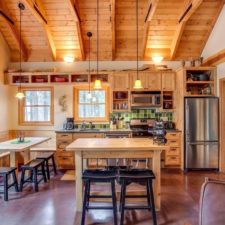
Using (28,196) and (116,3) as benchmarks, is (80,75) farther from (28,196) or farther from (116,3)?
(28,196)

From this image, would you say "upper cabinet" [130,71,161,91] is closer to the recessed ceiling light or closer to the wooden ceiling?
the wooden ceiling

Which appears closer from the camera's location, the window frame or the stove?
the stove

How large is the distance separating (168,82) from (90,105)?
220 cm

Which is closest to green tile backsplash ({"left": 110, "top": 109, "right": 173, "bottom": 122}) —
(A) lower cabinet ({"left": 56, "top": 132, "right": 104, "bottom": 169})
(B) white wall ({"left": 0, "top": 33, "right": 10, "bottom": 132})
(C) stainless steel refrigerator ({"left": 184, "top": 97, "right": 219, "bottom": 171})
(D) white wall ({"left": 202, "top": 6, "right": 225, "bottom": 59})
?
(C) stainless steel refrigerator ({"left": 184, "top": 97, "right": 219, "bottom": 171})

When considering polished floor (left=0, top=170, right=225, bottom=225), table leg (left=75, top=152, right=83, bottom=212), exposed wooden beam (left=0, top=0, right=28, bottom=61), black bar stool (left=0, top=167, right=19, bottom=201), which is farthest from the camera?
exposed wooden beam (left=0, top=0, right=28, bottom=61)

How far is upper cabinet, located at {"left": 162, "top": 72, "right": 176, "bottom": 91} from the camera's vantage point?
7.01 meters

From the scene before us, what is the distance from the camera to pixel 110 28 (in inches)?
270

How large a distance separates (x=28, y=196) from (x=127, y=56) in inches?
176

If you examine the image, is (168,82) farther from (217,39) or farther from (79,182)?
(79,182)

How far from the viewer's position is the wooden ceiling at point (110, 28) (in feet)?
20.4

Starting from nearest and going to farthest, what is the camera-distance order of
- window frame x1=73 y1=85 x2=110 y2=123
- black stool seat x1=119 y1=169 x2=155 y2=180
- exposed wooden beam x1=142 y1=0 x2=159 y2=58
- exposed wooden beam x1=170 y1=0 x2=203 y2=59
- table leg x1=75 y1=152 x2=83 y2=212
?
black stool seat x1=119 y1=169 x2=155 y2=180
table leg x1=75 y1=152 x2=83 y2=212
exposed wooden beam x1=170 y1=0 x2=203 y2=59
exposed wooden beam x1=142 y1=0 x2=159 y2=58
window frame x1=73 y1=85 x2=110 y2=123

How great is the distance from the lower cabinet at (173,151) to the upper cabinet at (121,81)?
64.7 inches

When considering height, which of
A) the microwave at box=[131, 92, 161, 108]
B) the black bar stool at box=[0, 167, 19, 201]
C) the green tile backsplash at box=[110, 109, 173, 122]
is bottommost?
the black bar stool at box=[0, 167, 19, 201]

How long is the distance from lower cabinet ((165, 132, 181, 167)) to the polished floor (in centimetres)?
119
